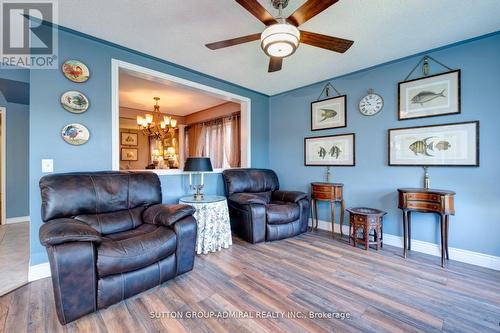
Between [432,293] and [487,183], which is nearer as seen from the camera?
[432,293]

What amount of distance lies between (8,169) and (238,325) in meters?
5.34

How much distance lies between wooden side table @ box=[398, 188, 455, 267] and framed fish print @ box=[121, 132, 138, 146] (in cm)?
795

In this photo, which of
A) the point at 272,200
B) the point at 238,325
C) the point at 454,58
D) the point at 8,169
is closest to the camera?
the point at 238,325

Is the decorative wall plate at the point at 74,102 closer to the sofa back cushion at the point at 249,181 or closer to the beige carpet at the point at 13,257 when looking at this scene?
the beige carpet at the point at 13,257

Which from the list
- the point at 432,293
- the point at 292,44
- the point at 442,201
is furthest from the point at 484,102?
the point at 292,44

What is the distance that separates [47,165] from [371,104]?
4.18 m

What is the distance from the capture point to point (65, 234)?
5.07 feet

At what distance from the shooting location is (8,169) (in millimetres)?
4176

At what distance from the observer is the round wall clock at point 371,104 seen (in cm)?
323

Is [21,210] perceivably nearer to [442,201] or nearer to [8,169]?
[8,169]

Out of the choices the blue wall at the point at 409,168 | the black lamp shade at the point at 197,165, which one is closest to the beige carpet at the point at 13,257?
the black lamp shade at the point at 197,165

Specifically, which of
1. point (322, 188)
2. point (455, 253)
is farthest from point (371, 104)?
point (455, 253)

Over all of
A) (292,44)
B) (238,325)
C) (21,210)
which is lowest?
(238,325)

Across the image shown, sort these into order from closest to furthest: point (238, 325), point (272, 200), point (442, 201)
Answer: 1. point (238, 325)
2. point (442, 201)
3. point (272, 200)
